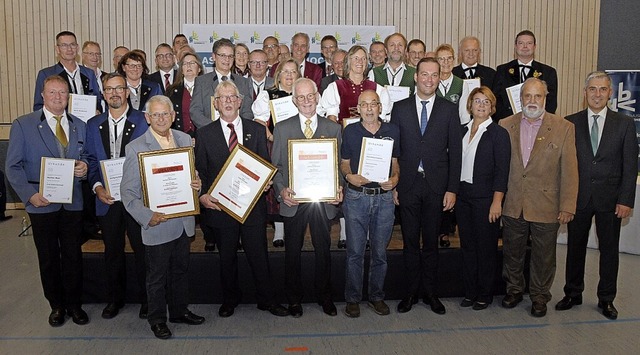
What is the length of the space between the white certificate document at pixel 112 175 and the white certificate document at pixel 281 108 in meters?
1.38

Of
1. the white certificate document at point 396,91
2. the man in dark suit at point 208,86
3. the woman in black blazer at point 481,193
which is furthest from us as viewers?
the white certificate document at point 396,91

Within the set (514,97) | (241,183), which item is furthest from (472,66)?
(241,183)

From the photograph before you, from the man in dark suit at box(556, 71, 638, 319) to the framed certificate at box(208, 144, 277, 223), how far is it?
257 centimetres

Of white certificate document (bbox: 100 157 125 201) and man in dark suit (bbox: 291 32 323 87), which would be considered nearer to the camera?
white certificate document (bbox: 100 157 125 201)

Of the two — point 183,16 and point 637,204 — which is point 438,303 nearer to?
point 637,204

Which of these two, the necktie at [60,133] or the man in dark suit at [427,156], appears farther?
the man in dark suit at [427,156]

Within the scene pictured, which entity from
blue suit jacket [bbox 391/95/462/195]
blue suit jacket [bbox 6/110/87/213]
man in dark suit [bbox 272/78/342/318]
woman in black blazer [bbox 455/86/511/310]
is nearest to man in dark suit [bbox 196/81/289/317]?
man in dark suit [bbox 272/78/342/318]

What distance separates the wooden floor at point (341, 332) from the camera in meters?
4.32

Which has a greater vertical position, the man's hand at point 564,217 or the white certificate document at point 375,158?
the white certificate document at point 375,158

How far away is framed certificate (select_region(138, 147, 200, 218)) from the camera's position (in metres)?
4.30

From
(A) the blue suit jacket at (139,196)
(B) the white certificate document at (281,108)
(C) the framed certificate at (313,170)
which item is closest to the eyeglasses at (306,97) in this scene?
(C) the framed certificate at (313,170)

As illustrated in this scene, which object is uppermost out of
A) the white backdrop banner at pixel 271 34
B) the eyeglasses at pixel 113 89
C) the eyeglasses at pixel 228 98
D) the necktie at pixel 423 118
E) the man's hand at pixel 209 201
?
the white backdrop banner at pixel 271 34

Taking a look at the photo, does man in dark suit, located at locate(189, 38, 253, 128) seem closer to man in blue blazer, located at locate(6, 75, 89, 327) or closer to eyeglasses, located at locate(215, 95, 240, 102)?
eyeglasses, located at locate(215, 95, 240, 102)

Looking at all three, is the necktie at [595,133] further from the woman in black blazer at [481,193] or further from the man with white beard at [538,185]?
the woman in black blazer at [481,193]
